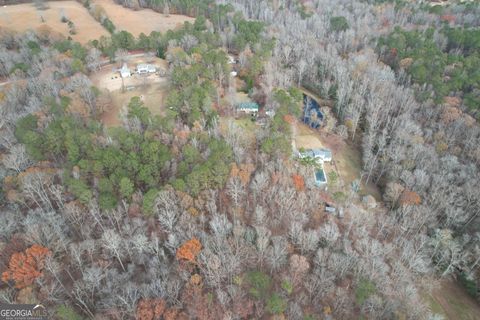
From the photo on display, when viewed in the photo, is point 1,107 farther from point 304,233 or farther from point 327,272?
point 327,272

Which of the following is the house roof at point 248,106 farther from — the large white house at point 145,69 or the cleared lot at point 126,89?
the large white house at point 145,69

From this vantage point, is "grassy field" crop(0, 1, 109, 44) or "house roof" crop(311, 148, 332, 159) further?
"grassy field" crop(0, 1, 109, 44)

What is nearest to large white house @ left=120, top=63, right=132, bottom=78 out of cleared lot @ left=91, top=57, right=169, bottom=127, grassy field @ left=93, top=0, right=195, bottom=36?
cleared lot @ left=91, top=57, right=169, bottom=127

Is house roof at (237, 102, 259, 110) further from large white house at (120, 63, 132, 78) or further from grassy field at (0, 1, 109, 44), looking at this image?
grassy field at (0, 1, 109, 44)

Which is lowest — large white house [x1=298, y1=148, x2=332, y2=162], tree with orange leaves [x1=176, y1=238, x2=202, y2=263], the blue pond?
large white house [x1=298, y1=148, x2=332, y2=162]

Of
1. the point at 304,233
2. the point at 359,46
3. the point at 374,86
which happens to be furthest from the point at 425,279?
the point at 359,46

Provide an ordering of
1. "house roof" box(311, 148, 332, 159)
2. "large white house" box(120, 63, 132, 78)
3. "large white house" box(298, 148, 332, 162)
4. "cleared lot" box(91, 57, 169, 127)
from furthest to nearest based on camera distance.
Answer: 1. "large white house" box(120, 63, 132, 78)
2. "cleared lot" box(91, 57, 169, 127)
3. "house roof" box(311, 148, 332, 159)
4. "large white house" box(298, 148, 332, 162)

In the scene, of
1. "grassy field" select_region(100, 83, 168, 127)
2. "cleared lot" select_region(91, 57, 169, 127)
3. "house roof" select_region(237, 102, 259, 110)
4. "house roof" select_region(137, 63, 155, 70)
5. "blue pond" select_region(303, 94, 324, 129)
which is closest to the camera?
"grassy field" select_region(100, 83, 168, 127)
